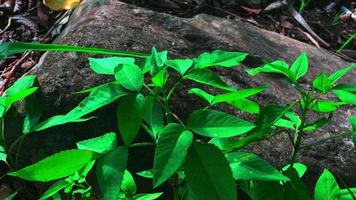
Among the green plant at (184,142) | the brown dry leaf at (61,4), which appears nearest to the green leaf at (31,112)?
the green plant at (184,142)

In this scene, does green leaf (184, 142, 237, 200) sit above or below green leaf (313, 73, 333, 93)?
below

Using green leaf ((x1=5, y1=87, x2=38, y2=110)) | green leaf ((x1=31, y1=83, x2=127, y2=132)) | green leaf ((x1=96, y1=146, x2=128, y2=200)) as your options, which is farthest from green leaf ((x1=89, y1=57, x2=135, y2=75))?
green leaf ((x1=5, y1=87, x2=38, y2=110))

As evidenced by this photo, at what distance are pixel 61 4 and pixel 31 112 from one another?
A: 1.13 m

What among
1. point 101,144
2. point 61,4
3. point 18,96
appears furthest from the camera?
point 61,4

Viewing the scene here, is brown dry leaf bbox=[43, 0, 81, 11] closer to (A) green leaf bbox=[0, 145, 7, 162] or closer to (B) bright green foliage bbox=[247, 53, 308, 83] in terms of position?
(A) green leaf bbox=[0, 145, 7, 162]

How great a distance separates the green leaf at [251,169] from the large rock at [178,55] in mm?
661

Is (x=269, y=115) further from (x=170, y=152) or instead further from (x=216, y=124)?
(x=170, y=152)

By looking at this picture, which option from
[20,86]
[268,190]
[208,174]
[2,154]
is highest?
[208,174]

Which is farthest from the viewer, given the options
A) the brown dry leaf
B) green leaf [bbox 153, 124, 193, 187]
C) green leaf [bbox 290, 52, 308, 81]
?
the brown dry leaf

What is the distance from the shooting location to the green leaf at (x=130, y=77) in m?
1.00

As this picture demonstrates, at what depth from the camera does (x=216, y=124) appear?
3.15 feet

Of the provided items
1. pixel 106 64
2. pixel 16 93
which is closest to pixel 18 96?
Answer: pixel 16 93

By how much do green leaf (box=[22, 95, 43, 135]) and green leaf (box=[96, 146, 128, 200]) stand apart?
603 mm

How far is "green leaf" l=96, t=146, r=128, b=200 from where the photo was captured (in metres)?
0.91
